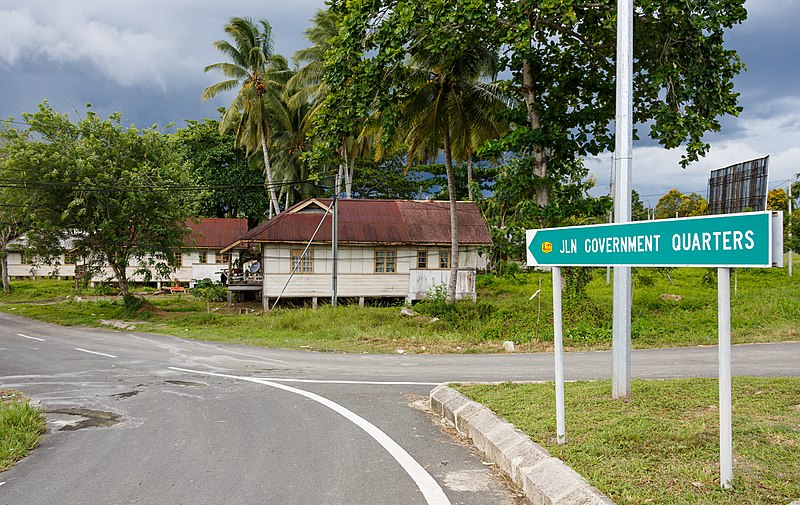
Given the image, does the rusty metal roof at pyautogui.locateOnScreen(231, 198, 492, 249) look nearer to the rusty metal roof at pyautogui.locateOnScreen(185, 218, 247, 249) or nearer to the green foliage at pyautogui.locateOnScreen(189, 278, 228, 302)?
the green foliage at pyautogui.locateOnScreen(189, 278, 228, 302)

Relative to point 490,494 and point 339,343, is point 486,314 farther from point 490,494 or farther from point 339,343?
point 490,494

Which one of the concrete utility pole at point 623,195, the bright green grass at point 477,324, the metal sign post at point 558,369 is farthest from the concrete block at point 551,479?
the bright green grass at point 477,324

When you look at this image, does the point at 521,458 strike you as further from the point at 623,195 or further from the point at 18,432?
the point at 18,432

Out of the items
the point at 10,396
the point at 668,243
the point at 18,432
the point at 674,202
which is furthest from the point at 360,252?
the point at 674,202

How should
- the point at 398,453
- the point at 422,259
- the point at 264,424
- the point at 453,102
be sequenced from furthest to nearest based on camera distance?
the point at 422,259
the point at 453,102
the point at 264,424
the point at 398,453

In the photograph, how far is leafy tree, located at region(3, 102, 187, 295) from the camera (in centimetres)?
2411

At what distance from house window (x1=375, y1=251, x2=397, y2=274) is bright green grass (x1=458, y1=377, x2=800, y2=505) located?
72.0ft

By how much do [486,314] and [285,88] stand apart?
2228 cm

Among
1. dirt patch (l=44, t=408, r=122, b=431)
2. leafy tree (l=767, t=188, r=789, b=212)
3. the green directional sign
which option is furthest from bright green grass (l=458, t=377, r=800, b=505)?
leafy tree (l=767, t=188, r=789, b=212)

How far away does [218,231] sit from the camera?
4519 centimetres

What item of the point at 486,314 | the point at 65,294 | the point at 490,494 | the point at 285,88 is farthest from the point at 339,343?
the point at 65,294

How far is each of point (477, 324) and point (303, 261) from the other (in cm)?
1216

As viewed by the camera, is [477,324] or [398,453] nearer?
[398,453]

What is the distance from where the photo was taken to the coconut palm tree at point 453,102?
20.0 metres
